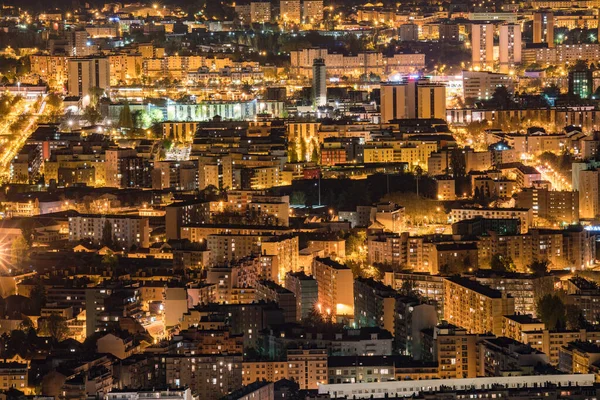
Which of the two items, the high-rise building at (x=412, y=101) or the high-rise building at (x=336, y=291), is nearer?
the high-rise building at (x=336, y=291)

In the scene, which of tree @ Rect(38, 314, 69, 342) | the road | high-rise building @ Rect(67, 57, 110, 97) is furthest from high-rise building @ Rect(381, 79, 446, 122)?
tree @ Rect(38, 314, 69, 342)

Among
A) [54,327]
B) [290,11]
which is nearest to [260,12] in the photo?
[290,11]

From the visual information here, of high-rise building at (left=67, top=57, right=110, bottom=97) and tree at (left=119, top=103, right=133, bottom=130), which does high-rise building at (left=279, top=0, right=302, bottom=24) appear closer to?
high-rise building at (left=67, top=57, right=110, bottom=97)

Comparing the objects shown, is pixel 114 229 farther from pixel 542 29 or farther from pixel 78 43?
pixel 542 29

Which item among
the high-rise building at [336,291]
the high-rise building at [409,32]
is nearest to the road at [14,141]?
the high-rise building at [336,291]

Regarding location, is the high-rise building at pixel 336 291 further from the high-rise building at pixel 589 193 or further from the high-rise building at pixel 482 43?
the high-rise building at pixel 482 43

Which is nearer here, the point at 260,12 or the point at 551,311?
the point at 551,311
